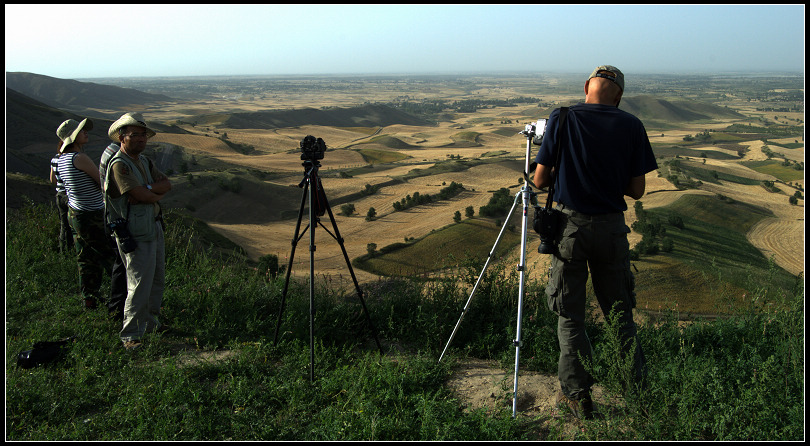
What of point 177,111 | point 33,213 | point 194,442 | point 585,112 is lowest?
point 194,442

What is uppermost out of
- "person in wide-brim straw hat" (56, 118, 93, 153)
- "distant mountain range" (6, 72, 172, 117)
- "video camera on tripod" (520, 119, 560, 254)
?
"distant mountain range" (6, 72, 172, 117)

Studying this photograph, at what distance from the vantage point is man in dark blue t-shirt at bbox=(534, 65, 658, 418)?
2.80 metres

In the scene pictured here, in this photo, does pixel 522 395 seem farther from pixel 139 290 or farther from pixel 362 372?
pixel 139 290

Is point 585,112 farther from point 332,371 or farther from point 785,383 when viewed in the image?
point 332,371

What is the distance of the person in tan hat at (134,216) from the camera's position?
3832mm

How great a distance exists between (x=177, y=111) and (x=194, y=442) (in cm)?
12191

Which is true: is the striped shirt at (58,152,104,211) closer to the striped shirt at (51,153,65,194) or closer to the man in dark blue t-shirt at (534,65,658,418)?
the striped shirt at (51,153,65,194)

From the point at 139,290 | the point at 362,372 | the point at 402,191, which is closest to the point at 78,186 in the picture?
the point at 139,290

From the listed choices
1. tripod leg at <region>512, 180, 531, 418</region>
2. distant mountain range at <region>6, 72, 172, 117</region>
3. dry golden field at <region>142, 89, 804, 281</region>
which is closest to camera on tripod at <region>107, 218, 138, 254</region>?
dry golden field at <region>142, 89, 804, 281</region>

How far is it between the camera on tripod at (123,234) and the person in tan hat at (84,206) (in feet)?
2.89

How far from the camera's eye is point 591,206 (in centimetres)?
284

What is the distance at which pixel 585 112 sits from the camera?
2822 mm

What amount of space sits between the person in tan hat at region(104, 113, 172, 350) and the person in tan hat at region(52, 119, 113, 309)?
2.36 ft

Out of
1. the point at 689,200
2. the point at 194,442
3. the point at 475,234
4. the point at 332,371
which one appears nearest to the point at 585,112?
the point at 332,371
